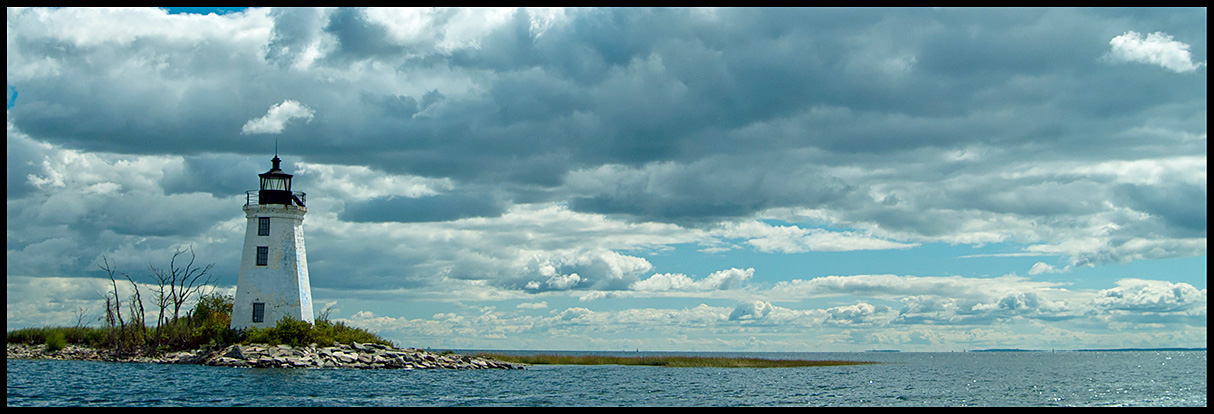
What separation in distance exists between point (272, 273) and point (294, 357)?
20.4 feet

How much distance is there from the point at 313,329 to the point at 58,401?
1028 inches

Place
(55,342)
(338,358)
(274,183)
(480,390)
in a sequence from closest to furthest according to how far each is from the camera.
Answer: (480,390), (338,358), (274,183), (55,342)

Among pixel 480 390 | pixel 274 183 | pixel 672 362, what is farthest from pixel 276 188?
pixel 672 362

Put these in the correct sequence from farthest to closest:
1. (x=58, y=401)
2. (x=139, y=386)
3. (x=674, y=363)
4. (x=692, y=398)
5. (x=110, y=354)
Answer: (x=674, y=363) → (x=110, y=354) → (x=692, y=398) → (x=139, y=386) → (x=58, y=401)

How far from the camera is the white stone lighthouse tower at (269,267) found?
59.4 meters

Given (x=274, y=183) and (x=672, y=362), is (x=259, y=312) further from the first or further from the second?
(x=672, y=362)

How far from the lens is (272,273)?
195 feet

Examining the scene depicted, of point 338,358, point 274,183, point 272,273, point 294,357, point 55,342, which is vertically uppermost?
point 274,183

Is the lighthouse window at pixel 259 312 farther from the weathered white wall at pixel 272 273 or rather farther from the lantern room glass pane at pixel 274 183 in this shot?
the lantern room glass pane at pixel 274 183

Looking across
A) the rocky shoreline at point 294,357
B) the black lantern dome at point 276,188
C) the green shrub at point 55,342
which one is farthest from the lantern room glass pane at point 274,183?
the green shrub at point 55,342

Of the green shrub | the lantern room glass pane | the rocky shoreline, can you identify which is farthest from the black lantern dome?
the green shrub

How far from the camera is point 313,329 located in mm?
60750
